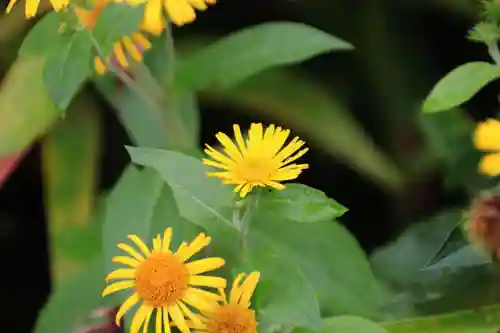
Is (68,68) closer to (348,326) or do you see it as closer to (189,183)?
(189,183)

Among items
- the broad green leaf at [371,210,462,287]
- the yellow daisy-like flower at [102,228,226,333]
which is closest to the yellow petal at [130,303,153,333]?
the yellow daisy-like flower at [102,228,226,333]

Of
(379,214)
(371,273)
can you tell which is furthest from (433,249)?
(379,214)

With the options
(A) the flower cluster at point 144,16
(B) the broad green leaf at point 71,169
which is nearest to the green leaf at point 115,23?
(A) the flower cluster at point 144,16

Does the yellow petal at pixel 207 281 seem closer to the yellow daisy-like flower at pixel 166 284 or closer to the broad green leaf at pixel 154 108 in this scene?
the yellow daisy-like flower at pixel 166 284

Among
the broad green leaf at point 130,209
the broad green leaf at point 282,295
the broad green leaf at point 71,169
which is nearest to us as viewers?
the broad green leaf at point 282,295

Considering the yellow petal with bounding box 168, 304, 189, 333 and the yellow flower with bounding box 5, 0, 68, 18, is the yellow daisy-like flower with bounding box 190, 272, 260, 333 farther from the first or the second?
the yellow flower with bounding box 5, 0, 68, 18
